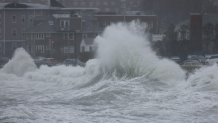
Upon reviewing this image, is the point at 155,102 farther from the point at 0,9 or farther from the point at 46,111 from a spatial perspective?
the point at 0,9

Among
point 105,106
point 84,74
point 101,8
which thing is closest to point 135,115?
point 105,106

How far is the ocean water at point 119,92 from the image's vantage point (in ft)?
44.8

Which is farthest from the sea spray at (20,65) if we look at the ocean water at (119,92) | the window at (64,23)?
the window at (64,23)

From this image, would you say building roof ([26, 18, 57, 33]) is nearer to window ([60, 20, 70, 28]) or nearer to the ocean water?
window ([60, 20, 70, 28])

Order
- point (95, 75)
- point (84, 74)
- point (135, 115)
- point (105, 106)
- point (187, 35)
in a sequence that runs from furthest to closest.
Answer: point (187, 35) < point (84, 74) < point (95, 75) < point (105, 106) < point (135, 115)

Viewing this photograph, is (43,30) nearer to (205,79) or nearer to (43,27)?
(43,27)

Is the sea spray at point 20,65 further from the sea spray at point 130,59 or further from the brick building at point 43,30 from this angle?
the brick building at point 43,30

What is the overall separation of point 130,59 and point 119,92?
4.36 meters

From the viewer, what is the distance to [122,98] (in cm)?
1661

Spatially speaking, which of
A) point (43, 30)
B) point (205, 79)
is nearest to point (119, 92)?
point (205, 79)

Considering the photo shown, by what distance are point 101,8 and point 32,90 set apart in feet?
206

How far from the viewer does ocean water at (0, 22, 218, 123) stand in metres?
13.7

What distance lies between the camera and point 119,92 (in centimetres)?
1750

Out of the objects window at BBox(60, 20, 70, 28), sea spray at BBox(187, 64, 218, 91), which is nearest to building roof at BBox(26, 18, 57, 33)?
window at BBox(60, 20, 70, 28)
